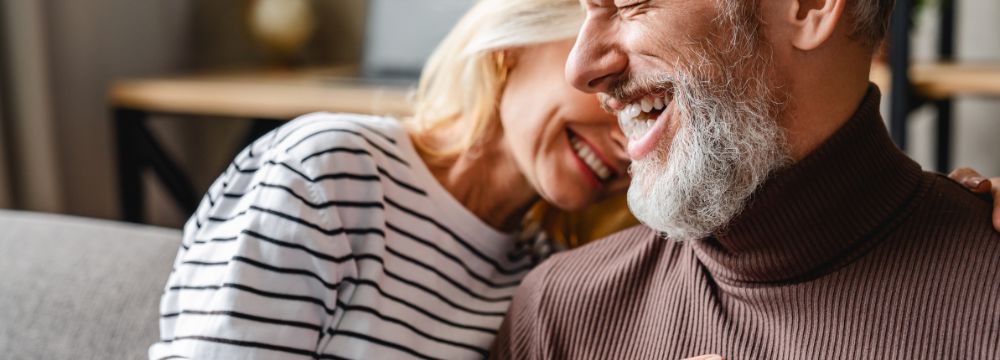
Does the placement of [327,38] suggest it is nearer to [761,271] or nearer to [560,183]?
[560,183]

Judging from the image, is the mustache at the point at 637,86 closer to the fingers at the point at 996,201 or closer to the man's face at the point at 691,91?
the man's face at the point at 691,91

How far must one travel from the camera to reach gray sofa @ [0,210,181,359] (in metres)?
1.19

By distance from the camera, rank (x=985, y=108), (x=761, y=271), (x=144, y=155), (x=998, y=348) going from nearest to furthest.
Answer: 1. (x=998, y=348)
2. (x=761, y=271)
3. (x=985, y=108)
4. (x=144, y=155)

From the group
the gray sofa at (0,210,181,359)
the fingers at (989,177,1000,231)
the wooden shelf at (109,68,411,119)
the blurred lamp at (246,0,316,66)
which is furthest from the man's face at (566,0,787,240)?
the blurred lamp at (246,0,316,66)

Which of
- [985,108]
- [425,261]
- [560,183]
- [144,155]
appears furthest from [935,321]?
[144,155]

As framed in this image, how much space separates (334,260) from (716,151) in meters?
0.43

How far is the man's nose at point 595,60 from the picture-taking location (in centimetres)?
87

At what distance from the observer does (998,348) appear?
0.76m

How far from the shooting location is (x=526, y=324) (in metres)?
1.06

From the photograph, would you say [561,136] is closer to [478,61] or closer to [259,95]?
[478,61]

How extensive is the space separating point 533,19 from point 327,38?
2.04m

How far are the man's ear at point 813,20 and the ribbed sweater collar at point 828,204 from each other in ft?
0.27

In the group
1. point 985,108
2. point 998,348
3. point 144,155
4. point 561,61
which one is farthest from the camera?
point 144,155

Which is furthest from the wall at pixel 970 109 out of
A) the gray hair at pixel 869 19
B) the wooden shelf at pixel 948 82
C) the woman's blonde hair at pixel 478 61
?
the gray hair at pixel 869 19
